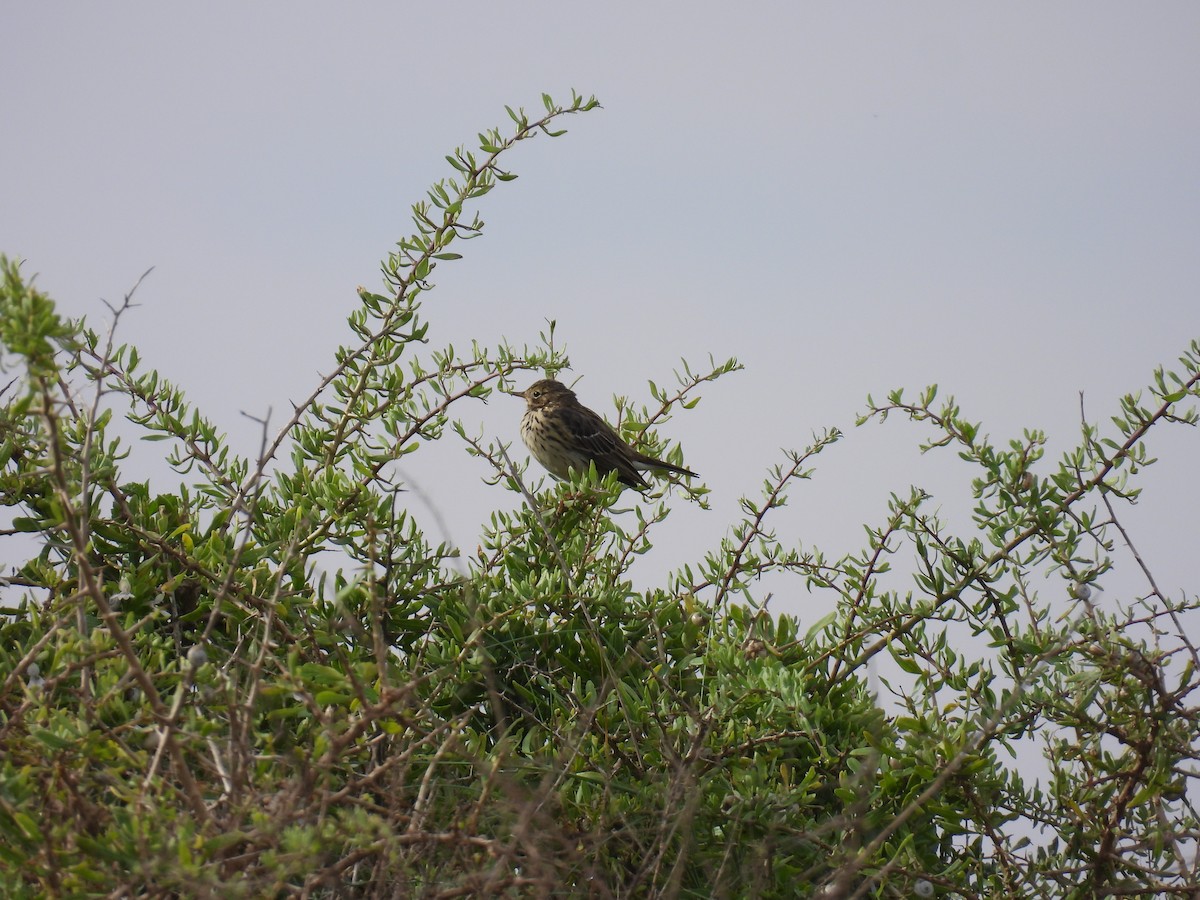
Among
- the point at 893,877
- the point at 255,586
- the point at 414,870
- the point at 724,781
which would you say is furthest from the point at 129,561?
the point at 893,877

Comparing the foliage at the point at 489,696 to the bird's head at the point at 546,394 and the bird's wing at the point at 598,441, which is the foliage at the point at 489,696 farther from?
the bird's head at the point at 546,394

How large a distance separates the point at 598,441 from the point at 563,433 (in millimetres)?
376

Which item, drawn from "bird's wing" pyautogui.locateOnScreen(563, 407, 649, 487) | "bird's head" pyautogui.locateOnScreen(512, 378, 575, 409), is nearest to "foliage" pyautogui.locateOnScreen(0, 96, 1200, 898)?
"bird's wing" pyautogui.locateOnScreen(563, 407, 649, 487)

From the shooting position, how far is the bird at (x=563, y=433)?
24.7ft

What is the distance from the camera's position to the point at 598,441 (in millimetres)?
7629

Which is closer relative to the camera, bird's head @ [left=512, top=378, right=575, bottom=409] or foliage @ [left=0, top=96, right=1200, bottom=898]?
foliage @ [left=0, top=96, right=1200, bottom=898]

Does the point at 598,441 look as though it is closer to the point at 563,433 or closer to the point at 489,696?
the point at 563,433

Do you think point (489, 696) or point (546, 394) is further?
point (546, 394)

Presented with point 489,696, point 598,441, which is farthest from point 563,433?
point 489,696

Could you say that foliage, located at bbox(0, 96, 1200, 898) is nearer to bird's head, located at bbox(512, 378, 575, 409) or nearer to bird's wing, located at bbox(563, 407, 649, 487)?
bird's wing, located at bbox(563, 407, 649, 487)

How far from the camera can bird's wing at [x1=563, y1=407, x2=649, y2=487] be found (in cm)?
694

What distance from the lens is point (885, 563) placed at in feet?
12.7

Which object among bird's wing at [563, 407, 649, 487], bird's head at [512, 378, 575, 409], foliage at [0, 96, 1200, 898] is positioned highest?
bird's head at [512, 378, 575, 409]

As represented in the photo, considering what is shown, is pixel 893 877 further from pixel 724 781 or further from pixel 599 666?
pixel 599 666
